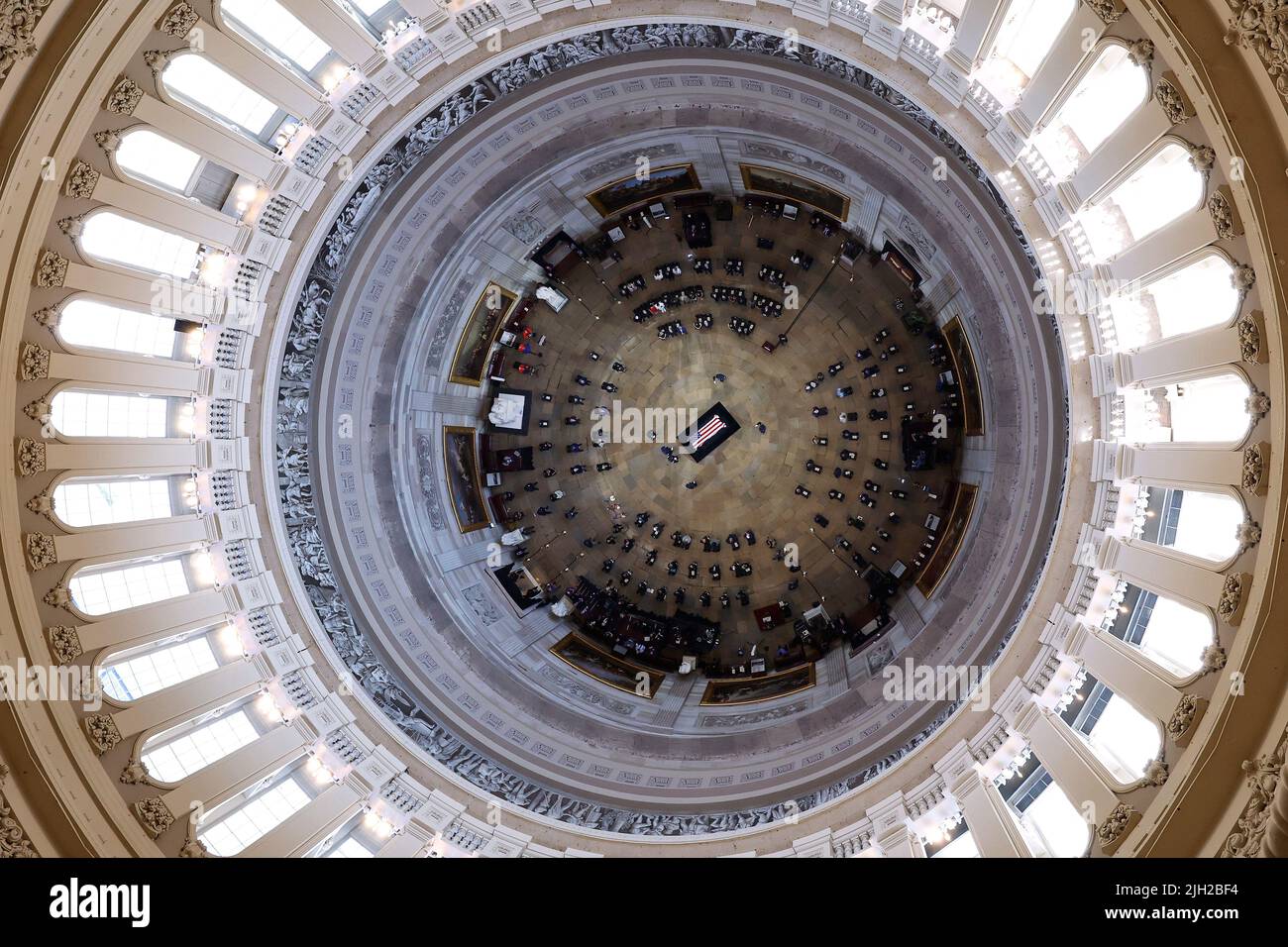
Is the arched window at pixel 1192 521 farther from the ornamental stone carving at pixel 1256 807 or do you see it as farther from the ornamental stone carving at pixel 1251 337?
the ornamental stone carving at pixel 1256 807

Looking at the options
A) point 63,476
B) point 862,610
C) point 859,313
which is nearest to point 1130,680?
point 862,610

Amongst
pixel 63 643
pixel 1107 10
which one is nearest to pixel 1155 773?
pixel 1107 10

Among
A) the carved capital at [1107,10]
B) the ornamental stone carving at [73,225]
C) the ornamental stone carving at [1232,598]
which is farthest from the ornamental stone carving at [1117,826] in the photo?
the ornamental stone carving at [73,225]

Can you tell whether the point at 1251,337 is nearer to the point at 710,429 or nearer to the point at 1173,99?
the point at 1173,99
